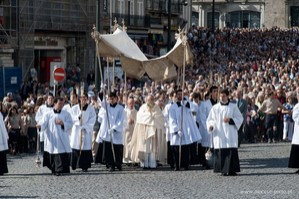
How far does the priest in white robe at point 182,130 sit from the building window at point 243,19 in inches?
2779

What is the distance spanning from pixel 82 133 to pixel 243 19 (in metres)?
72.4

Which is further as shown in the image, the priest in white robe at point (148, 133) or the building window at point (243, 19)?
the building window at point (243, 19)

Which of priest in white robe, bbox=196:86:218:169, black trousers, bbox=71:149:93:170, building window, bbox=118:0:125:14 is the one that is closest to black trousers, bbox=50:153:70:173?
black trousers, bbox=71:149:93:170

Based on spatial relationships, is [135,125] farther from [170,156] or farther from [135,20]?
[135,20]

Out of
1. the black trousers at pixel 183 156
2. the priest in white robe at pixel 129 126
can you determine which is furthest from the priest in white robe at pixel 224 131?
the priest in white robe at pixel 129 126

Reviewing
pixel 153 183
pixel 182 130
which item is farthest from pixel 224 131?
pixel 153 183

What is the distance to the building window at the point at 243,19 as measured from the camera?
9606 cm

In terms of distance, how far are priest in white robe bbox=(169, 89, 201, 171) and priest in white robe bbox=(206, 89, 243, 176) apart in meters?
1.32

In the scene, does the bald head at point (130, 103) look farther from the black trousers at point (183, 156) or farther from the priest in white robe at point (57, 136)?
the priest in white robe at point (57, 136)

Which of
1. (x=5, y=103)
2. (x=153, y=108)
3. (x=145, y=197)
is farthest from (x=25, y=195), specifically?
(x=5, y=103)

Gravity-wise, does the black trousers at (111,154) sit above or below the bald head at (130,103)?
below

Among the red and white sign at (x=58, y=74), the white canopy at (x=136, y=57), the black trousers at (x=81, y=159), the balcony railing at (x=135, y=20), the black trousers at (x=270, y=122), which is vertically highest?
the balcony railing at (x=135, y=20)

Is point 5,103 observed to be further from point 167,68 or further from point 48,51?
point 48,51

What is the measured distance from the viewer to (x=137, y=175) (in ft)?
79.2
